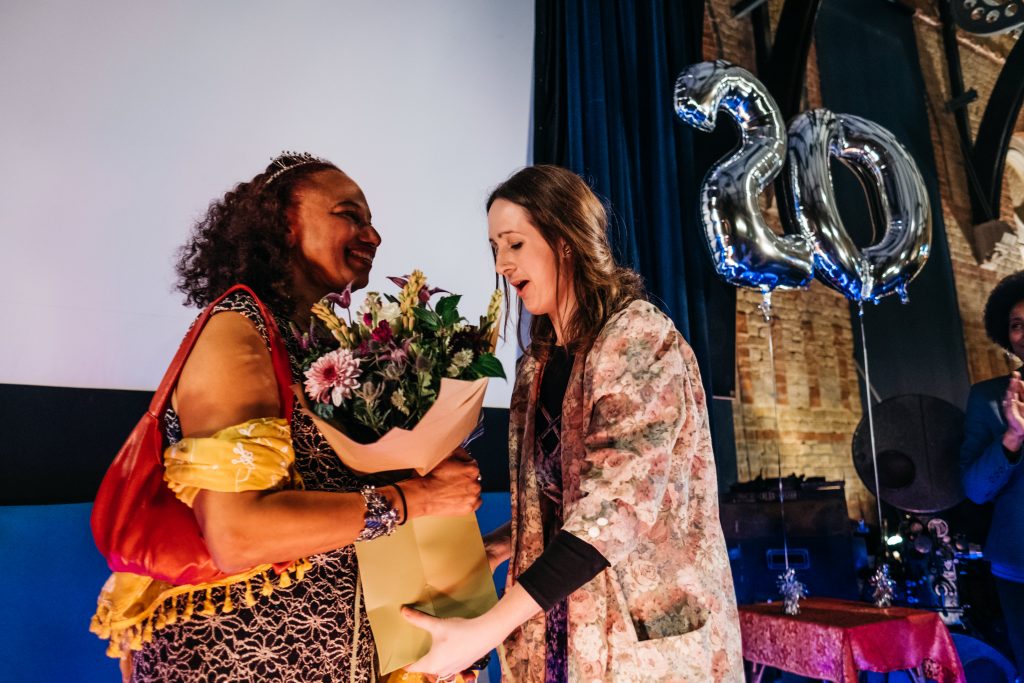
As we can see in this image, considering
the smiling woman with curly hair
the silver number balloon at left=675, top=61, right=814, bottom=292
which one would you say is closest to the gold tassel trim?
the smiling woman with curly hair

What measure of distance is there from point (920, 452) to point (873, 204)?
4.76 ft

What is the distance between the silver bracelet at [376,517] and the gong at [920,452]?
3.77 metres

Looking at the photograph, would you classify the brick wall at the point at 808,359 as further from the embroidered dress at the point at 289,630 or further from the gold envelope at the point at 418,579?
the embroidered dress at the point at 289,630

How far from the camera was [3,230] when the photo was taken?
182cm

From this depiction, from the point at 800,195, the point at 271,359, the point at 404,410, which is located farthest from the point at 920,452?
the point at 271,359

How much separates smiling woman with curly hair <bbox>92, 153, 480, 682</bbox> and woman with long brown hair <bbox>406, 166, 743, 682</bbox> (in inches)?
6.1

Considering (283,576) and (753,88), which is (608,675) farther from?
(753,88)

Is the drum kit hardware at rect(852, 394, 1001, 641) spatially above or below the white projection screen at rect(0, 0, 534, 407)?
below

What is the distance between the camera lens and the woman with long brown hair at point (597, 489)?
3.45 ft

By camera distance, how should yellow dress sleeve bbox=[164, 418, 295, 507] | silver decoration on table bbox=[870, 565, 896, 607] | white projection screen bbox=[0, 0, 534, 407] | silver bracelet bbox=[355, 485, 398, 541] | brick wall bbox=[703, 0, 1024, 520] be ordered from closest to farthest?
yellow dress sleeve bbox=[164, 418, 295, 507]
silver bracelet bbox=[355, 485, 398, 541]
white projection screen bbox=[0, 0, 534, 407]
silver decoration on table bbox=[870, 565, 896, 607]
brick wall bbox=[703, 0, 1024, 520]

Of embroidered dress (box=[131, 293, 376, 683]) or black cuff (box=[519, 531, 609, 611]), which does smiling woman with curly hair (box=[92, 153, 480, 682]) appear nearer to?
embroidered dress (box=[131, 293, 376, 683])

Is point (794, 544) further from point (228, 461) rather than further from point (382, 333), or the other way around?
point (228, 461)

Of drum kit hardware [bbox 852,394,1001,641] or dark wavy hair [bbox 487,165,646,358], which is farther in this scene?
drum kit hardware [bbox 852,394,1001,641]

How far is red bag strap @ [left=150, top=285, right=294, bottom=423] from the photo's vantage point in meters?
1.06
